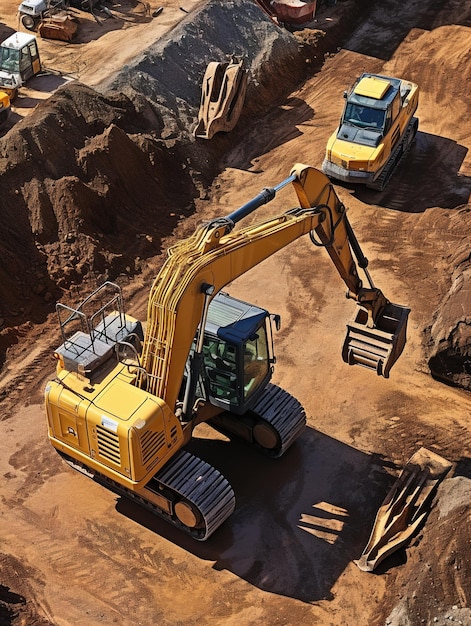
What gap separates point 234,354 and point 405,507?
411cm

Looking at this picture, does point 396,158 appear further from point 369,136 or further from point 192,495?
point 192,495

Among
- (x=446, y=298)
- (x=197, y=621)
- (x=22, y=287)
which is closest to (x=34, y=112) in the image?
(x=22, y=287)

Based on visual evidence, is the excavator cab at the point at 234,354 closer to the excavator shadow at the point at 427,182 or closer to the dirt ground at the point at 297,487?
the dirt ground at the point at 297,487

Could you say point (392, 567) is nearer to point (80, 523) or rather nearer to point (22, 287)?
point (80, 523)

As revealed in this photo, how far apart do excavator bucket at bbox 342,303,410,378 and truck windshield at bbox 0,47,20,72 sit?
15.2m

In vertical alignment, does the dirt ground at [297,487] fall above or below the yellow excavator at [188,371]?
below

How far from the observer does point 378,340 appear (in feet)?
49.2

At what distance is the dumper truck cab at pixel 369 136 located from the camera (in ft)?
72.9

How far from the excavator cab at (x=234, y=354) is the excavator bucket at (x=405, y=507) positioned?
308cm

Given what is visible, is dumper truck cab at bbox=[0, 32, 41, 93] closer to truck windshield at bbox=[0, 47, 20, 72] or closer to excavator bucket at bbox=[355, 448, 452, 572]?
truck windshield at bbox=[0, 47, 20, 72]

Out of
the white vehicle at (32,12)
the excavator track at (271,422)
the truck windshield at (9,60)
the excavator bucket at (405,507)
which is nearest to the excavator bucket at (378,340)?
the excavator track at (271,422)

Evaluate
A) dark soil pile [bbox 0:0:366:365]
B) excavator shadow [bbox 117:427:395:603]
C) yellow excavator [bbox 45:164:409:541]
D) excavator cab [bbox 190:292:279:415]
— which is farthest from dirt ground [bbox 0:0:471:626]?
excavator cab [bbox 190:292:279:415]

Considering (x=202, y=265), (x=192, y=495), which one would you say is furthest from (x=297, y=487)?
(x=202, y=265)

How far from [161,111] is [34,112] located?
13.6 ft
